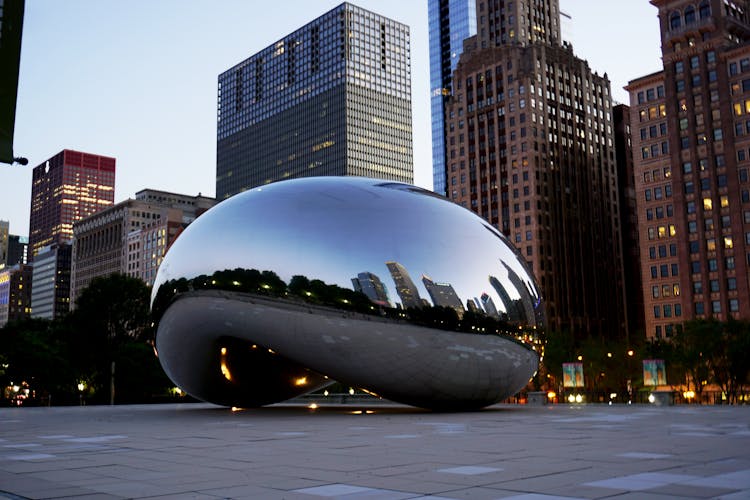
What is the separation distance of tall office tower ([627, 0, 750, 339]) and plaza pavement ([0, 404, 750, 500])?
105578 millimetres

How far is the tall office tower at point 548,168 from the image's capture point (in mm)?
137000

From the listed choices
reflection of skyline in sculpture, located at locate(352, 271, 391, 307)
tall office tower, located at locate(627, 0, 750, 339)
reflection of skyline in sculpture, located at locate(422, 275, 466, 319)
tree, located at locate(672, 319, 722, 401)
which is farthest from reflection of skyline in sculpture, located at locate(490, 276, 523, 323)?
tall office tower, located at locate(627, 0, 750, 339)

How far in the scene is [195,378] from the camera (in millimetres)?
23297

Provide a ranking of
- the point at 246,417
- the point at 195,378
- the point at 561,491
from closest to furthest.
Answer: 1. the point at 561,491
2. the point at 246,417
3. the point at 195,378

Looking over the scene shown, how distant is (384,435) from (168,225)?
174 metres

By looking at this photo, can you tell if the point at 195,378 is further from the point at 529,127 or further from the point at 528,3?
the point at 528,3

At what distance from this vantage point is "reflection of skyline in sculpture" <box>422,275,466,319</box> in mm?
18641

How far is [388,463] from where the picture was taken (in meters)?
9.52

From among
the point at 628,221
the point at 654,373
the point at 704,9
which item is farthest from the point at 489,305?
the point at 628,221

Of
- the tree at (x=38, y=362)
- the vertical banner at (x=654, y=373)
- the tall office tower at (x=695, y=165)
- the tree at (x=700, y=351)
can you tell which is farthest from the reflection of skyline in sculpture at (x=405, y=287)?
the tall office tower at (x=695, y=165)

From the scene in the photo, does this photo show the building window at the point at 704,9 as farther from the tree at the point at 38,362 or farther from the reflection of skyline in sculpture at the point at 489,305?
the reflection of skyline in sculpture at the point at 489,305

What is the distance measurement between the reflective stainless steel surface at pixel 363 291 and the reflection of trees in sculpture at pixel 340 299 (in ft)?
0.09

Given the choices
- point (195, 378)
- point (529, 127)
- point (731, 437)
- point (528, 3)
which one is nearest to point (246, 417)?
point (195, 378)

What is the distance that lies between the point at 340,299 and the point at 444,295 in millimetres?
2492
